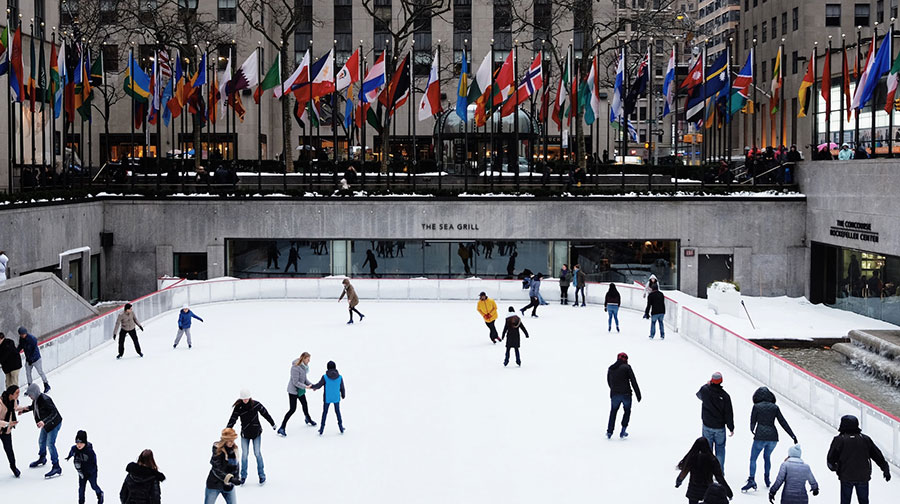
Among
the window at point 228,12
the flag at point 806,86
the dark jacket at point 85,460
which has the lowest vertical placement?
the dark jacket at point 85,460

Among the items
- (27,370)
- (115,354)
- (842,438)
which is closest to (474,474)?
(842,438)

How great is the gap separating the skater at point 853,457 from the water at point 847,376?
9.97 meters

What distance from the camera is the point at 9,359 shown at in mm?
16016

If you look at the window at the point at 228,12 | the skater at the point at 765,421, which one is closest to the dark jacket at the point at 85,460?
the skater at the point at 765,421

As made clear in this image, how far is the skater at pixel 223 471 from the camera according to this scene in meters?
10.3

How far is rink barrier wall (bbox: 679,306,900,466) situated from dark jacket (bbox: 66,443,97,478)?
993 centimetres

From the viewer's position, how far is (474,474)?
13.1 m

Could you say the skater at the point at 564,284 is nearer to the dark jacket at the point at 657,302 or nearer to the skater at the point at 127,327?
the dark jacket at the point at 657,302

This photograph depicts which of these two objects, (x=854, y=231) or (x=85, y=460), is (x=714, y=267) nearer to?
(x=854, y=231)

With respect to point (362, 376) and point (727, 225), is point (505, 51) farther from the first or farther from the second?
point (362, 376)

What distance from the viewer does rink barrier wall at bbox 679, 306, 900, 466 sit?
42.4ft

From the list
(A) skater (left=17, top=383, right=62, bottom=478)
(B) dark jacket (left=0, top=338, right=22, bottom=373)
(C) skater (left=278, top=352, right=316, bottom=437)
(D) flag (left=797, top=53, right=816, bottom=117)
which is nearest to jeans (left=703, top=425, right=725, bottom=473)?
(C) skater (left=278, top=352, right=316, bottom=437)

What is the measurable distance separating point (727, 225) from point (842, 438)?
25.1 m

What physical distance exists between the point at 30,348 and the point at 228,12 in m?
51.3
